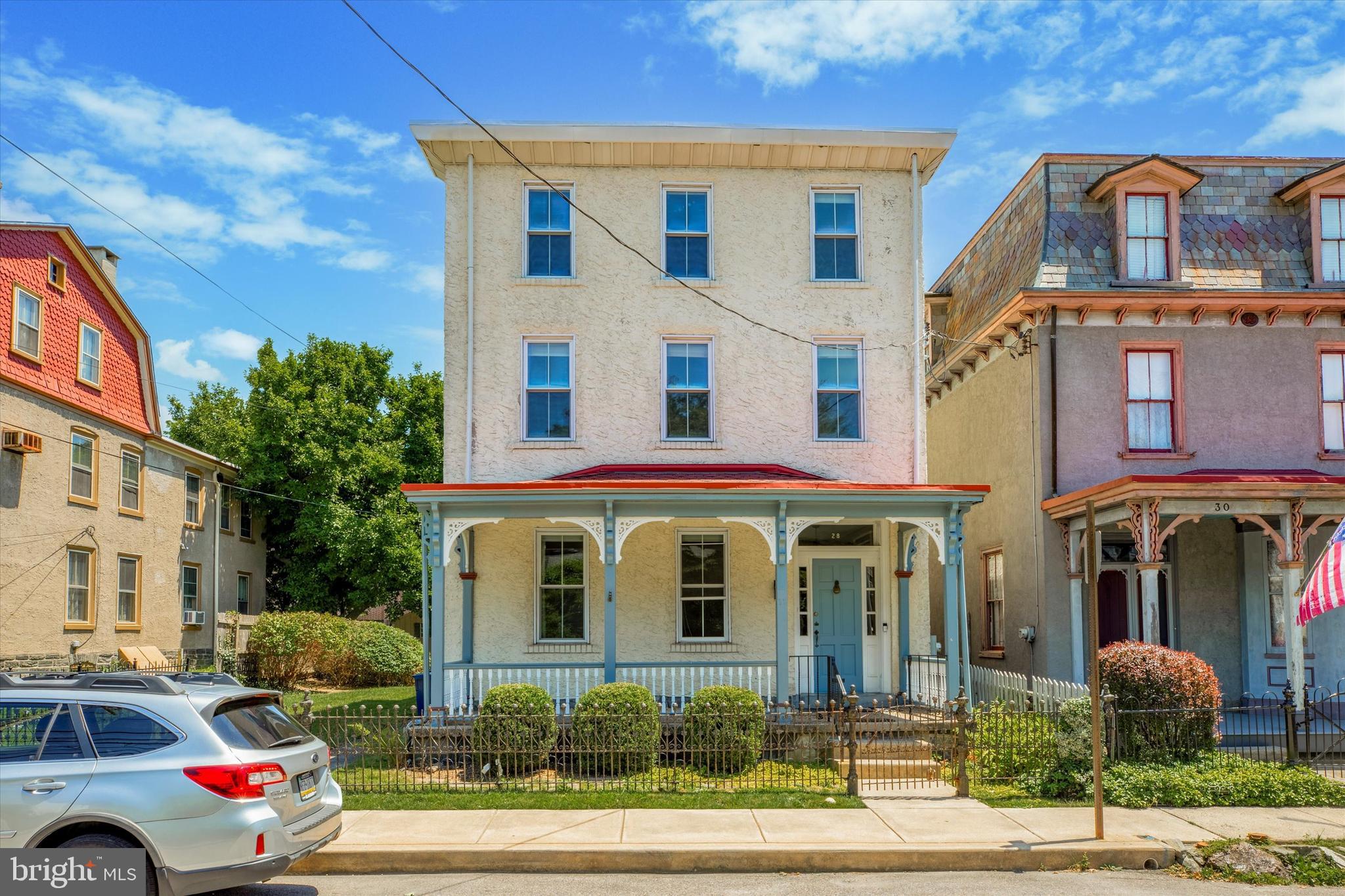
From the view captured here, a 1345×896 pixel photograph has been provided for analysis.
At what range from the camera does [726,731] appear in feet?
41.8

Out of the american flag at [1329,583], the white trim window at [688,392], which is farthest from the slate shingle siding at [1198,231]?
the american flag at [1329,583]

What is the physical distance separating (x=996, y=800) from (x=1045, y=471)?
7.44 metres

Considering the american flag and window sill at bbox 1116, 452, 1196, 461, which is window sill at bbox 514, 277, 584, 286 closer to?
window sill at bbox 1116, 452, 1196, 461

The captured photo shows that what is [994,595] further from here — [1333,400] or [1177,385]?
[1333,400]

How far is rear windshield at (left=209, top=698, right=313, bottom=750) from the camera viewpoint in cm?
740

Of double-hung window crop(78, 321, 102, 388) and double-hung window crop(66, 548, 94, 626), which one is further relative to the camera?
double-hung window crop(78, 321, 102, 388)

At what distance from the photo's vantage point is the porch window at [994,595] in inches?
765

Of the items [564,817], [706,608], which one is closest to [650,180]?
[706,608]

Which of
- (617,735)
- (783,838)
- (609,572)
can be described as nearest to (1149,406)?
(609,572)

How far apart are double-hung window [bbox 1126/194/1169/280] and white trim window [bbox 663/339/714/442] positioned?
7131 millimetres

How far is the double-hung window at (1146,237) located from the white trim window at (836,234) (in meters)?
4.46

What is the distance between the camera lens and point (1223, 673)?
17.8 m

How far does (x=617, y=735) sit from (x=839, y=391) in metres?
7.43

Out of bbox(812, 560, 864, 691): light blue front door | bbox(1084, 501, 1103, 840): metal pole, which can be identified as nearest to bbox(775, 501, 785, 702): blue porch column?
bbox(812, 560, 864, 691): light blue front door
